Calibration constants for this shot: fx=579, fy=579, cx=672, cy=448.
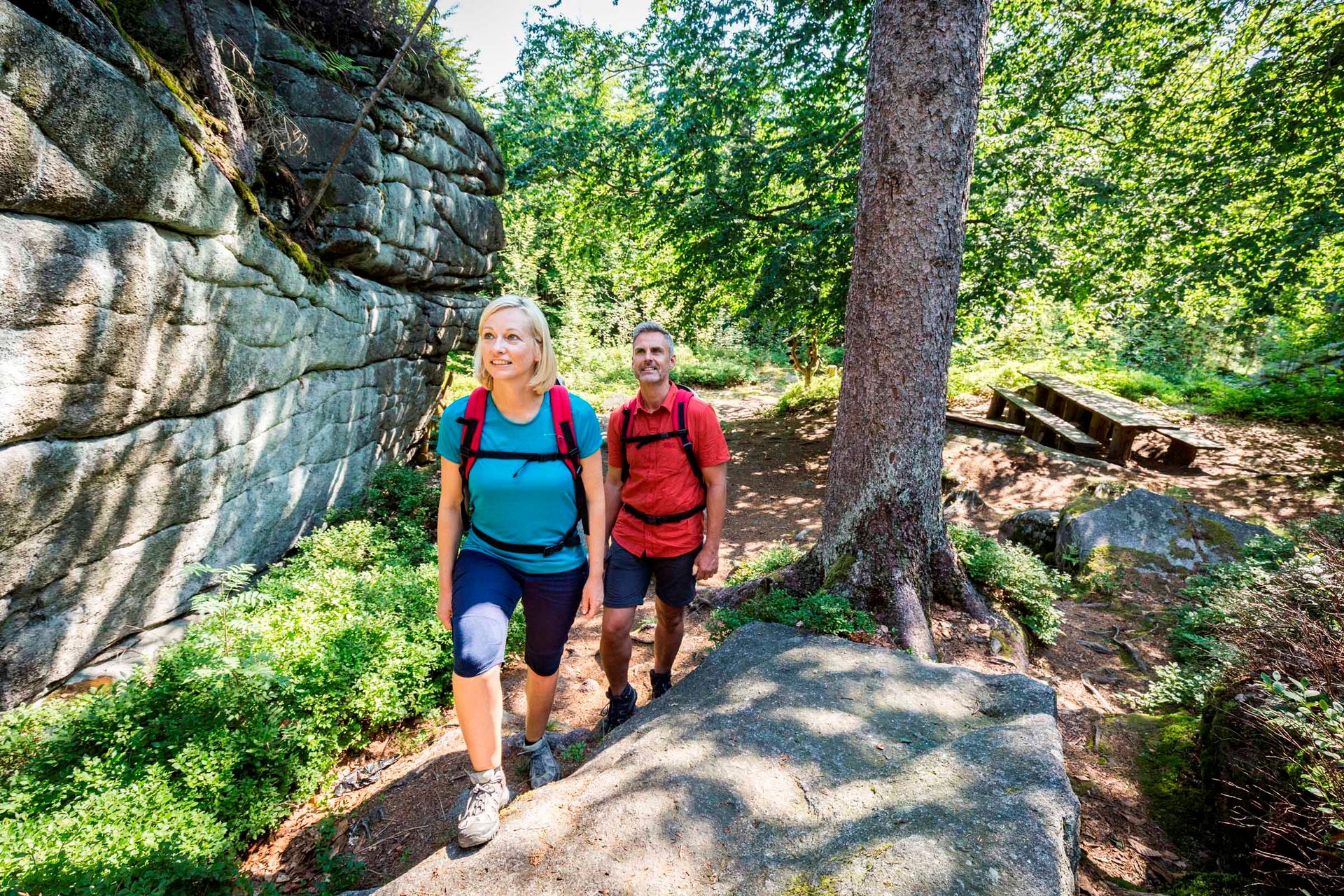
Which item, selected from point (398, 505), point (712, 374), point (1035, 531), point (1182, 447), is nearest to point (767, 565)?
point (1035, 531)

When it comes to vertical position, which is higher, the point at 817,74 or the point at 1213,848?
the point at 817,74

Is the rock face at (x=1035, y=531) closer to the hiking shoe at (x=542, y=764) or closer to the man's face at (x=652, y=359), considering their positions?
the man's face at (x=652, y=359)

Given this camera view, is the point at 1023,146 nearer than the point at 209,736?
No

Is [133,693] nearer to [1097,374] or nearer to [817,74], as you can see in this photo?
[817,74]

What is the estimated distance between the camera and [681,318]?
11.4 m

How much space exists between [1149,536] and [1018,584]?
93.2 inches

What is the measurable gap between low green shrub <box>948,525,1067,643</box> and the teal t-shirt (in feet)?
12.0

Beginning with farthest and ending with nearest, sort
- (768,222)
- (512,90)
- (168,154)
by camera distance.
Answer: (512,90) < (768,222) < (168,154)

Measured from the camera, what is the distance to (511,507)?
Answer: 252cm

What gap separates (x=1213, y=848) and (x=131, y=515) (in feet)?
21.7

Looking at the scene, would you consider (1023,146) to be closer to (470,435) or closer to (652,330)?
(652,330)

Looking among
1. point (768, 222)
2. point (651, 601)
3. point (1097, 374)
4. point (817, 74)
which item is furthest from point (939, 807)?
point (1097, 374)

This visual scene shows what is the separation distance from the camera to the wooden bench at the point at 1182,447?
365 inches

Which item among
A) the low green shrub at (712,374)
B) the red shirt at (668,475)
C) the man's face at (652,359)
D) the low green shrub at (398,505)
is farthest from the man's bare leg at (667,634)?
the low green shrub at (712,374)
